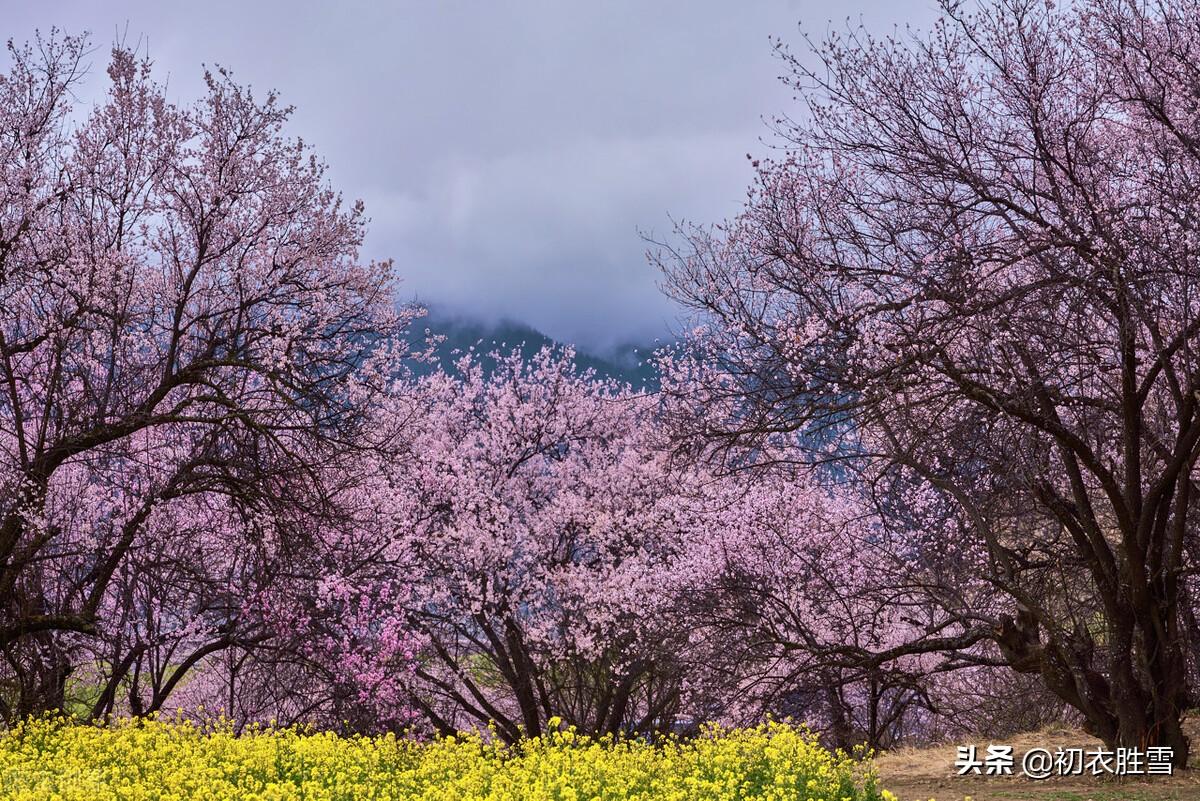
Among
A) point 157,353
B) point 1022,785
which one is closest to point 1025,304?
point 1022,785

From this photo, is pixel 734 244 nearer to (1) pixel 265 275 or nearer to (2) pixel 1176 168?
(2) pixel 1176 168

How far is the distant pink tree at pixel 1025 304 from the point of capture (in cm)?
975

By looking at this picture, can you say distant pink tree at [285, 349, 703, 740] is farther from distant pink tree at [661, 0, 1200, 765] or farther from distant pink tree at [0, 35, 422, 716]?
distant pink tree at [661, 0, 1200, 765]

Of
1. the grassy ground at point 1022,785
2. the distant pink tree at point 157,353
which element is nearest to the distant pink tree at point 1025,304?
the grassy ground at point 1022,785

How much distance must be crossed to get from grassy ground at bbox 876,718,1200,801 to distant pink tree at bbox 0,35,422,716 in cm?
729

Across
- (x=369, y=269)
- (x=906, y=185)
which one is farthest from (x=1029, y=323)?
(x=369, y=269)

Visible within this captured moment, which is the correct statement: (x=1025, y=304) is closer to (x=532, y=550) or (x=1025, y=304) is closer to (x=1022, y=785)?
(x=1022, y=785)

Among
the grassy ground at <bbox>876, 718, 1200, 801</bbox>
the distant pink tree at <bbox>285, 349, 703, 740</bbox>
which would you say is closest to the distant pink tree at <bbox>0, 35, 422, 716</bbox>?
the distant pink tree at <bbox>285, 349, 703, 740</bbox>

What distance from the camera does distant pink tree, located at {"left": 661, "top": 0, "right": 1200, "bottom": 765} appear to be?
9750mm

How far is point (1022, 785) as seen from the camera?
36.2ft

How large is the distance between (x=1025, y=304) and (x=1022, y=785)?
16.3 ft

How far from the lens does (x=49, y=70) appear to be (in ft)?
46.2

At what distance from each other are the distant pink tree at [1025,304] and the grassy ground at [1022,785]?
790mm

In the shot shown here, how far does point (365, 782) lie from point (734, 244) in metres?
7.57
